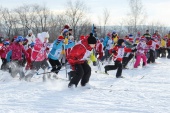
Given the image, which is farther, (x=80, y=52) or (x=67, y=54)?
(x=67, y=54)

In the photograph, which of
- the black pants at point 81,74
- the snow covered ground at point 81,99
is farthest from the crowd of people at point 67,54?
the snow covered ground at point 81,99

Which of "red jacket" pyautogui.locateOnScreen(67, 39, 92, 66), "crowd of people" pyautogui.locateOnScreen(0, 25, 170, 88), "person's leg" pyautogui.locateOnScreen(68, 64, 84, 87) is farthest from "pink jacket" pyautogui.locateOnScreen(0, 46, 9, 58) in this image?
"person's leg" pyautogui.locateOnScreen(68, 64, 84, 87)

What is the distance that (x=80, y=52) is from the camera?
25.0 ft

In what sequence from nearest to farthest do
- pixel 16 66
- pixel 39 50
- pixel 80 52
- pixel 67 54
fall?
1. pixel 80 52
2. pixel 39 50
3. pixel 16 66
4. pixel 67 54

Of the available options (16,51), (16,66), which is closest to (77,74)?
(16,51)

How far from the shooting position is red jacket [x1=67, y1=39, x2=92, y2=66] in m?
7.59

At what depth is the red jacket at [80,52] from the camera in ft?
24.9

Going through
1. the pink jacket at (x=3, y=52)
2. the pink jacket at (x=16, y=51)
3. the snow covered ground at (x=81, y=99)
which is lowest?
the snow covered ground at (x=81, y=99)

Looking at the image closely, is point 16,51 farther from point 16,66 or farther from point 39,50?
point 39,50

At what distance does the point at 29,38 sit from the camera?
1425 cm

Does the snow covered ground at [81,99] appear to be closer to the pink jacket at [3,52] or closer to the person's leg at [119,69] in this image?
the person's leg at [119,69]

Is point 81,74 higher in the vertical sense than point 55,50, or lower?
lower

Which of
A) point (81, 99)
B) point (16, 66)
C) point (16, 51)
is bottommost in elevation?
point (81, 99)

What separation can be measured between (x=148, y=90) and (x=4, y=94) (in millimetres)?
3463
